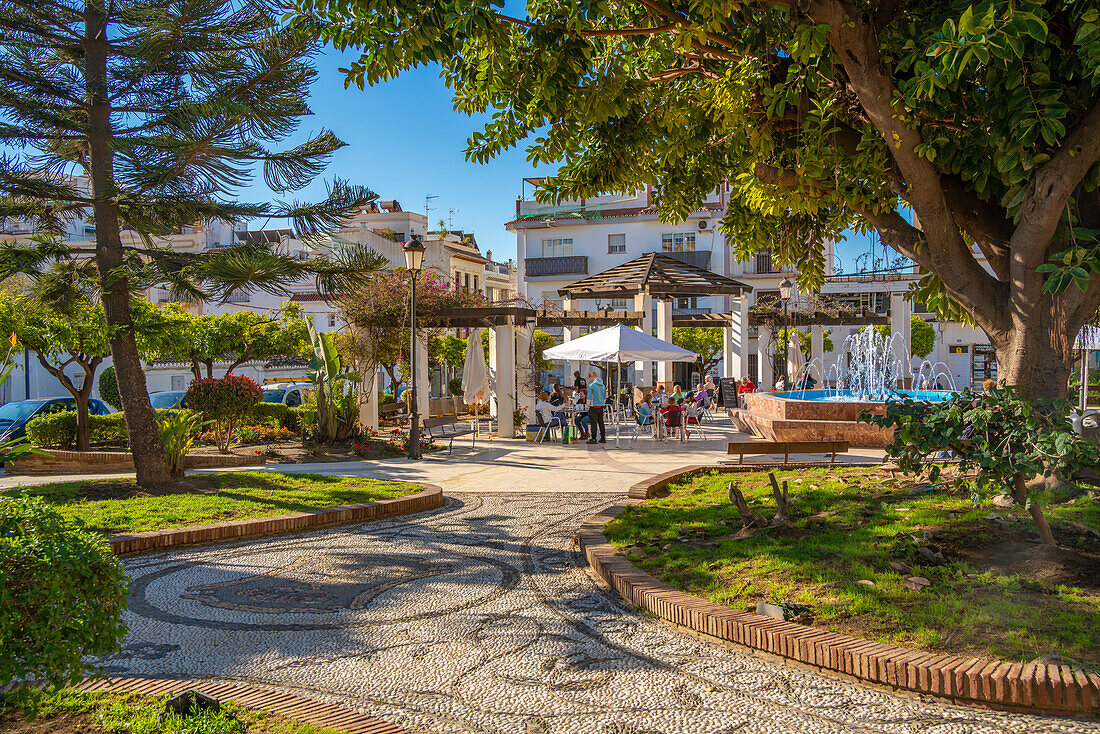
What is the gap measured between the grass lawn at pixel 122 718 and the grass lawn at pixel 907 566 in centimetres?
304

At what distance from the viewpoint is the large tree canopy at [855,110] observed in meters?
5.10

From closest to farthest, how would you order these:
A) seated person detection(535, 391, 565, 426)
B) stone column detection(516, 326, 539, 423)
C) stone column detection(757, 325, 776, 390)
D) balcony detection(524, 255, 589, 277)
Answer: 1. seated person detection(535, 391, 565, 426)
2. stone column detection(516, 326, 539, 423)
3. stone column detection(757, 325, 776, 390)
4. balcony detection(524, 255, 589, 277)

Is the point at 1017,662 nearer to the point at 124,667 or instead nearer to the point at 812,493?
the point at 812,493

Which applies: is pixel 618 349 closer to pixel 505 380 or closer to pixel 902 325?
pixel 505 380

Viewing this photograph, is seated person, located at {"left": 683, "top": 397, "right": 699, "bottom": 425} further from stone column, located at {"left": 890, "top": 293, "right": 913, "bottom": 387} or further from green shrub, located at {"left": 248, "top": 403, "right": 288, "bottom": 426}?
green shrub, located at {"left": 248, "top": 403, "right": 288, "bottom": 426}

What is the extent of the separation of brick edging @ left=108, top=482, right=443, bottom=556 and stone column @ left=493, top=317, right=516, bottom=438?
927 cm

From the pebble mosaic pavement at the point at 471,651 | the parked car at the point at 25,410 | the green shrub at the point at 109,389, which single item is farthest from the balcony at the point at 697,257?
the pebble mosaic pavement at the point at 471,651

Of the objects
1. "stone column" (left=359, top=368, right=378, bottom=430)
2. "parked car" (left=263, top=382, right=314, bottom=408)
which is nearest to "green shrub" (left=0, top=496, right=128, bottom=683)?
"stone column" (left=359, top=368, right=378, bottom=430)

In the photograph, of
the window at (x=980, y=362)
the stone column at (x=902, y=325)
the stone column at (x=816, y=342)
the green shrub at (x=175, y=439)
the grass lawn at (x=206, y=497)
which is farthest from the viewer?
the window at (x=980, y=362)

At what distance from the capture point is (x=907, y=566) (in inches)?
205

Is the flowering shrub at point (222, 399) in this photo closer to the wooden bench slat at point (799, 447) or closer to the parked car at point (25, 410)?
the parked car at point (25, 410)

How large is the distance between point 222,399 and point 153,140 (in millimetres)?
6739

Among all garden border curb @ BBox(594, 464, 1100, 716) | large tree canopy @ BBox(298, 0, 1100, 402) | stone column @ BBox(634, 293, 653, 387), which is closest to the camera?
garden border curb @ BBox(594, 464, 1100, 716)

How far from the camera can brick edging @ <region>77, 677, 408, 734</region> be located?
327 centimetres
